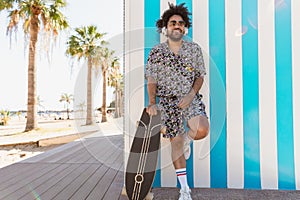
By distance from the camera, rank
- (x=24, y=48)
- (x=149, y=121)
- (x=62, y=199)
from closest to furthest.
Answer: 1. (x=149, y=121)
2. (x=62, y=199)
3. (x=24, y=48)

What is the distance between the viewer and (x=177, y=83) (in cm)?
204

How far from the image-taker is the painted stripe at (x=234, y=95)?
2.30 metres

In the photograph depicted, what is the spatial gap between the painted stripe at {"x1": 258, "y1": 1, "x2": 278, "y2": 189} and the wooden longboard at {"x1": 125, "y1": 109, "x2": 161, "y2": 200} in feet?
3.33

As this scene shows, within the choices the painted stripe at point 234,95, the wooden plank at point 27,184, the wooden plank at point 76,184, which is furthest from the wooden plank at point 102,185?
the painted stripe at point 234,95

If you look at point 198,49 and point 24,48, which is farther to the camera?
point 24,48

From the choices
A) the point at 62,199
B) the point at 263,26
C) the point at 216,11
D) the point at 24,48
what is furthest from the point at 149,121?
the point at 24,48

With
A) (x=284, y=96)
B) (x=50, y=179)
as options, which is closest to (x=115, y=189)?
(x=50, y=179)

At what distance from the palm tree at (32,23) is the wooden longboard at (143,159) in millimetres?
8271

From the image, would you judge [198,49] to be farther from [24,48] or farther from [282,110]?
[24,48]

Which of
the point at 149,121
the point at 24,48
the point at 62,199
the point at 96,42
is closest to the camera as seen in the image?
the point at 149,121

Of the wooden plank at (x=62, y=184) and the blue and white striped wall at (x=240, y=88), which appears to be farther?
the blue and white striped wall at (x=240, y=88)

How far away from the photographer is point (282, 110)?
227cm

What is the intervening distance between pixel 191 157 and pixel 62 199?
112cm

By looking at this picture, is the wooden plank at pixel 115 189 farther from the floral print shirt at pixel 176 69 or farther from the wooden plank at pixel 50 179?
the floral print shirt at pixel 176 69
